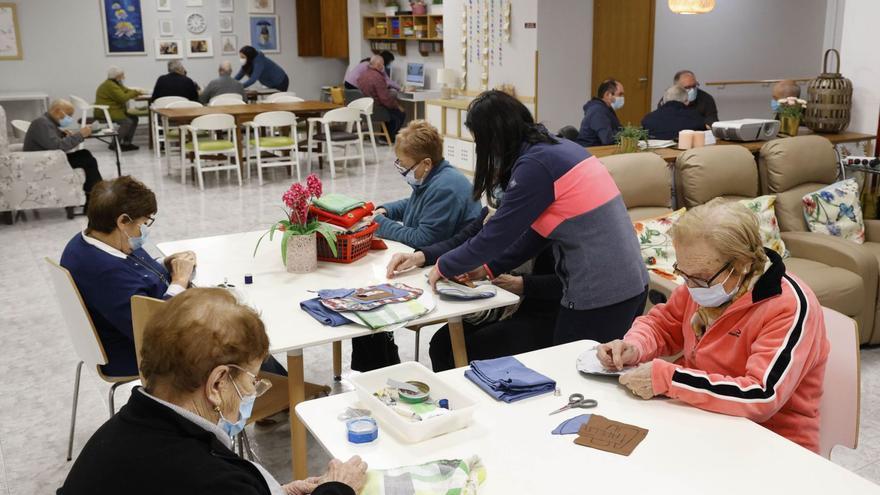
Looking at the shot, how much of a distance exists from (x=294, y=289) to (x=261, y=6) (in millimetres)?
12177

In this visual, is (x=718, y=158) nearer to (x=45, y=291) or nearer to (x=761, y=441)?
(x=761, y=441)

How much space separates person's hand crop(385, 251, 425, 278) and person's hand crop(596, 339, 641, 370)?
1.16 metres

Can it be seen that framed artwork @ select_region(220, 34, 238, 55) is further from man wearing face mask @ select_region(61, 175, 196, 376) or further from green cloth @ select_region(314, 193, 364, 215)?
man wearing face mask @ select_region(61, 175, 196, 376)

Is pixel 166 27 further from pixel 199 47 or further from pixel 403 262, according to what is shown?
pixel 403 262

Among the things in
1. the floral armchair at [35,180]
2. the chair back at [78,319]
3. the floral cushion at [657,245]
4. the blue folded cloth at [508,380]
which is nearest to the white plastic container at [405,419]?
the blue folded cloth at [508,380]

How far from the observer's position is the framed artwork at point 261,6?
14227 mm

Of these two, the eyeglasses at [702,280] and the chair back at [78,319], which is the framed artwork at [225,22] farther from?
the eyeglasses at [702,280]

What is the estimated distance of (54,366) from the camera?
4.41m

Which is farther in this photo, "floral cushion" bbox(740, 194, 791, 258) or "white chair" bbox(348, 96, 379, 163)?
"white chair" bbox(348, 96, 379, 163)

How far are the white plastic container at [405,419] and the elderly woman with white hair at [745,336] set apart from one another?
47 centimetres

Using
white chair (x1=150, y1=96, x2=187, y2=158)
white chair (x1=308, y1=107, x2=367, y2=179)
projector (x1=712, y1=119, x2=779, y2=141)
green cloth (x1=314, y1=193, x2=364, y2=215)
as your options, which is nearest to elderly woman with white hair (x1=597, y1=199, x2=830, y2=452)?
green cloth (x1=314, y1=193, x2=364, y2=215)

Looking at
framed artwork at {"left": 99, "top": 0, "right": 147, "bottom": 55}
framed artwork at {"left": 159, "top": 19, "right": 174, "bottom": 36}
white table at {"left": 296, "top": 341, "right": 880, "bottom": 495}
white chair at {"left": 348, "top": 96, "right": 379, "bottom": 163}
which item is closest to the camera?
white table at {"left": 296, "top": 341, "right": 880, "bottom": 495}

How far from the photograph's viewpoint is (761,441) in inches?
77.9

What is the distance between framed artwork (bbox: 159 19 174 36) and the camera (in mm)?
13407
